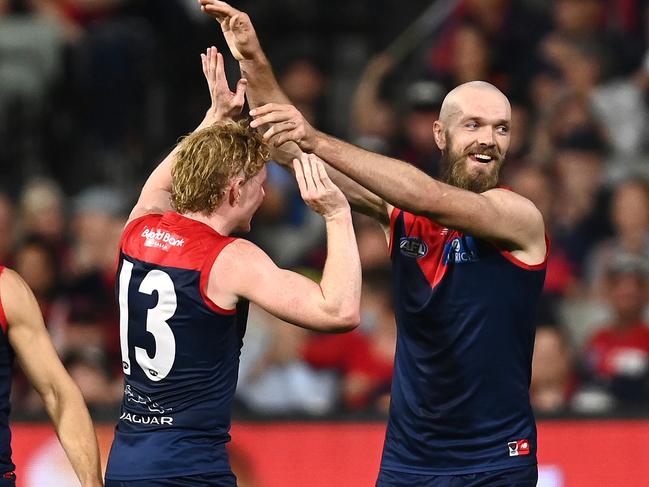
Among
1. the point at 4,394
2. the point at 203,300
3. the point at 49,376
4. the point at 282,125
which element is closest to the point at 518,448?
the point at 203,300

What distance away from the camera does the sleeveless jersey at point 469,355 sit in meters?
5.36

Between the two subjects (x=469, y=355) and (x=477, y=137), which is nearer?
(x=469, y=355)

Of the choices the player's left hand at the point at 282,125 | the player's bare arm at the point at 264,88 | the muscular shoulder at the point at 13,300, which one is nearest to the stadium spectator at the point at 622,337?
the player's bare arm at the point at 264,88

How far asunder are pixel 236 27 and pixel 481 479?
2.08 m

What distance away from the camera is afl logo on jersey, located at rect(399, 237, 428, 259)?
5.50m

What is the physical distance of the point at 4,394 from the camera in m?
4.96

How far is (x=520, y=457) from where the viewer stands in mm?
5391

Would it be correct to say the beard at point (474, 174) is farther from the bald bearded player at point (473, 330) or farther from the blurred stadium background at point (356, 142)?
the blurred stadium background at point (356, 142)

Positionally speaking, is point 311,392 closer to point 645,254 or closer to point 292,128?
point 645,254

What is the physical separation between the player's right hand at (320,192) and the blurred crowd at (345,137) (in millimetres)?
3001

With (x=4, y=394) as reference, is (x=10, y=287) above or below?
above

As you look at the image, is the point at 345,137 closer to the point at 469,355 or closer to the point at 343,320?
the point at 469,355

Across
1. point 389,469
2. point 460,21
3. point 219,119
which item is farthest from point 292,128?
point 460,21

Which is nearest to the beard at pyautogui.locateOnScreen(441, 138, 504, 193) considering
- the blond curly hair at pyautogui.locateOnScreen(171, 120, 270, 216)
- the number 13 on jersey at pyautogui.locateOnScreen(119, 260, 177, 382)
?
the blond curly hair at pyautogui.locateOnScreen(171, 120, 270, 216)
